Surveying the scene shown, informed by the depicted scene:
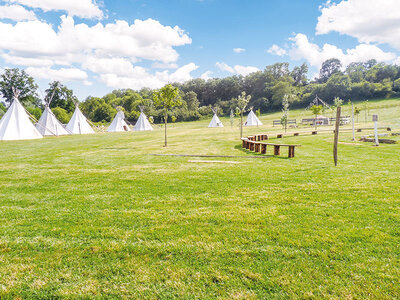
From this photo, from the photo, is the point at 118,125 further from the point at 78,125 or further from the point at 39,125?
the point at 39,125

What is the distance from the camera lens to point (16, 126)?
2709cm

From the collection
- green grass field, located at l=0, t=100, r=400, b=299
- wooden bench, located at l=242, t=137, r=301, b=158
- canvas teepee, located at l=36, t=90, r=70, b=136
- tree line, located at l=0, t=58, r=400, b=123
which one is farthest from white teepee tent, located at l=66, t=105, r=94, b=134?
green grass field, located at l=0, t=100, r=400, b=299

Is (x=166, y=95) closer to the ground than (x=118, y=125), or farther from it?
farther from it

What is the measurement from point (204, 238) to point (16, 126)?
31.7 m

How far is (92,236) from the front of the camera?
156 inches

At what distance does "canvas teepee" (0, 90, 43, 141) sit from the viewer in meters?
26.2

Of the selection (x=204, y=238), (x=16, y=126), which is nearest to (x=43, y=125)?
(x=16, y=126)

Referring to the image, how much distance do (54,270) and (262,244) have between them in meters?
2.93

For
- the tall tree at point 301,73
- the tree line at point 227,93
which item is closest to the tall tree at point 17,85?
the tree line at point 227,93

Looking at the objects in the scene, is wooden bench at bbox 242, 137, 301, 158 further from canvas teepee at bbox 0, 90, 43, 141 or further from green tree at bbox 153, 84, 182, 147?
canvas teepee at bbox 0, 90, 43, 141

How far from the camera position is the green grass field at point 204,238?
280 cm

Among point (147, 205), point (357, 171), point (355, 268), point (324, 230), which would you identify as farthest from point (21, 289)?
point (357, 171)

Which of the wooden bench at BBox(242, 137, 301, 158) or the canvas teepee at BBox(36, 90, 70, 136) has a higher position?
the canvas teepee at BBox(36, 90, 70, 136)

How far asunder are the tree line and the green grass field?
61641 mm
